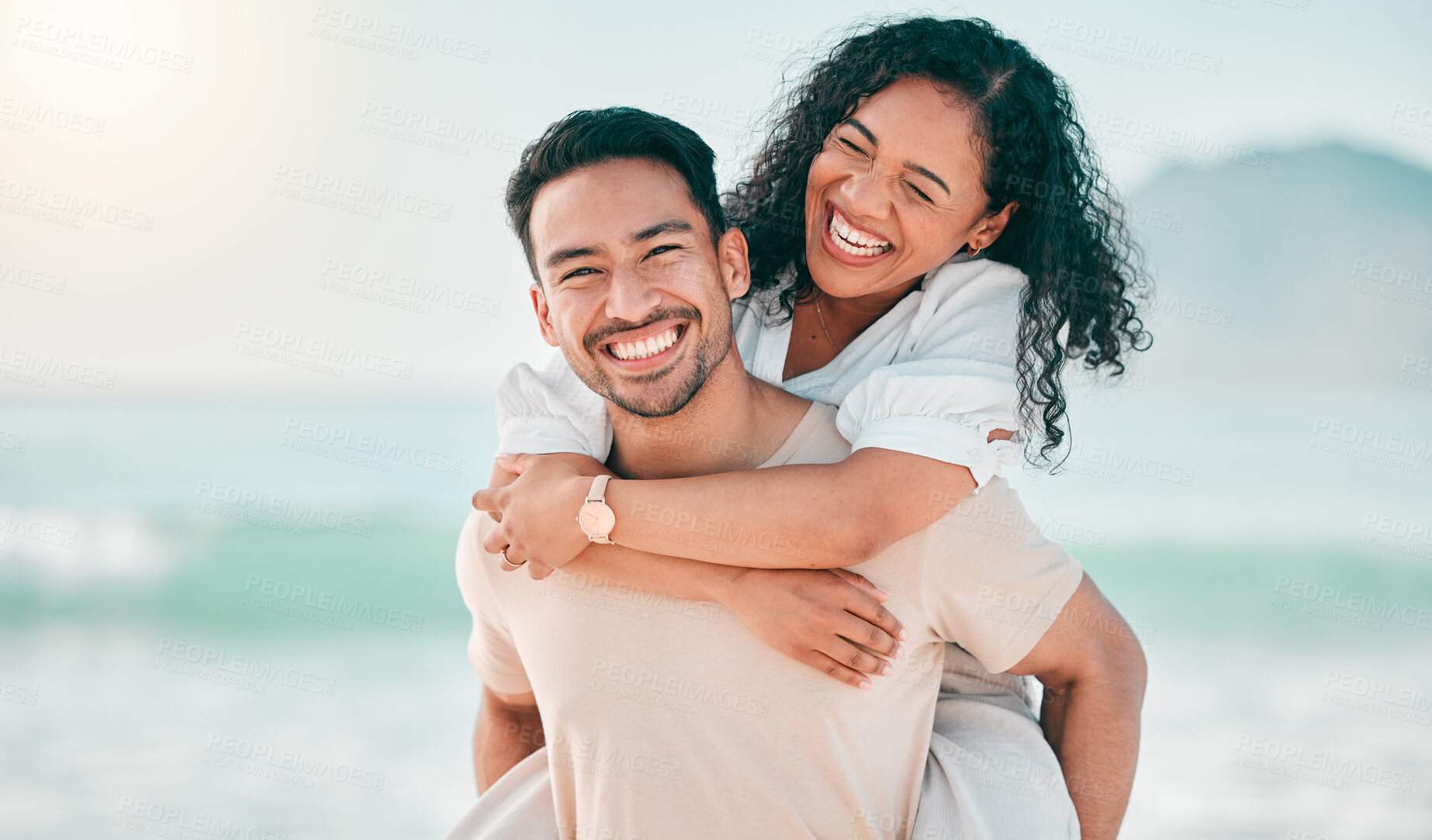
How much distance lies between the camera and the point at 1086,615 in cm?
209

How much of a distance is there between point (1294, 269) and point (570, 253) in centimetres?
2898

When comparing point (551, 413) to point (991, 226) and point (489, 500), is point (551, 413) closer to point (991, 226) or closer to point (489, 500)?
point (489, 500)

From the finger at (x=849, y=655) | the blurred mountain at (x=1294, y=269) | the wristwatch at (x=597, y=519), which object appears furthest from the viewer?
the blurred mountain at (x=1294, y=269)

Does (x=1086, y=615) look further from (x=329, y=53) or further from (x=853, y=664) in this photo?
(x=329, y=53)

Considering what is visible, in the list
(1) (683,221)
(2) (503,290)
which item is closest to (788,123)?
(1) (683,221)

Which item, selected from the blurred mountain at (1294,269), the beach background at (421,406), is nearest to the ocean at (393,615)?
the beach background at (421,406)

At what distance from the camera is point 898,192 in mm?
2400

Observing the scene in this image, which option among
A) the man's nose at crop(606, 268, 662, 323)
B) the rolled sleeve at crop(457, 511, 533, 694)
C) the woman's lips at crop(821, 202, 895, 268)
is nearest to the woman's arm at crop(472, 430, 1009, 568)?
the rolled sleeve at crop(457, 511, 533, 694)

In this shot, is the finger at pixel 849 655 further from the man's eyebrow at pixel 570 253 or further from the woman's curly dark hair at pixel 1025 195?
the man's eyebrow at pixel 570 253

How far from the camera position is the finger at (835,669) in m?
1.89

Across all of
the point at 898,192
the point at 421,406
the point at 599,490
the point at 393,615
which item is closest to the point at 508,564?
the point at 599,490

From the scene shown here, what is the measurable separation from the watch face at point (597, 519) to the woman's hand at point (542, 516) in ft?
0.08

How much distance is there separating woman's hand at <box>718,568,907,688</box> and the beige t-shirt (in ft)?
0.14

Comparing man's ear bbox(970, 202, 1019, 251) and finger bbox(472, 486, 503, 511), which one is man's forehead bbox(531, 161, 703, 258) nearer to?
finger bbox(472, 486, 503, 511)
